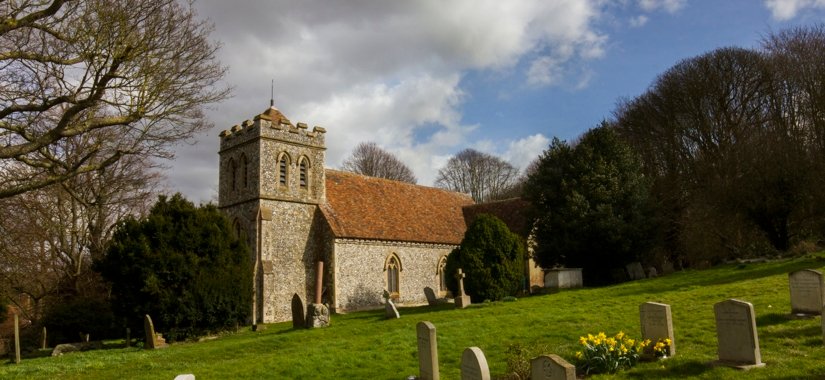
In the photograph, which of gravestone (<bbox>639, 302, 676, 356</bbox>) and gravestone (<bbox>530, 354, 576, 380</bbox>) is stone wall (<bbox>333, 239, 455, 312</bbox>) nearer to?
gravestone (<bbox>639, 302, 676, 356</bbox>)

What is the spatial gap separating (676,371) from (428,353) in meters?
3.63

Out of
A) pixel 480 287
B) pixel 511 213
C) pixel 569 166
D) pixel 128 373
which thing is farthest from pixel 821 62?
pixel 128 373

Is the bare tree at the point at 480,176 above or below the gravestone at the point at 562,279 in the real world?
above

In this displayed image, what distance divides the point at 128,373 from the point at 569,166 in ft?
63.3

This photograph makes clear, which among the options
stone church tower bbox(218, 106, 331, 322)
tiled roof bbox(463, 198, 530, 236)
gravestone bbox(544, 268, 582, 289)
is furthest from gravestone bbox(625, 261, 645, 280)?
stone church tower bbox(218, 106, 331, 322)

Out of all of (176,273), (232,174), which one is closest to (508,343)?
(176,273)

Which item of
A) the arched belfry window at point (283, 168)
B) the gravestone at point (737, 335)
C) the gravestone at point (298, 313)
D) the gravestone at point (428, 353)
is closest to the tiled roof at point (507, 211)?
the arched belfry window at point (283, 168)

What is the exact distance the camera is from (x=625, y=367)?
8.95m

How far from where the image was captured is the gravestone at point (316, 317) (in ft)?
60.2

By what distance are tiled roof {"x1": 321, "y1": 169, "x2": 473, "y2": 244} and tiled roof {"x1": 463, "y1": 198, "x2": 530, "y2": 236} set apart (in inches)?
28.4

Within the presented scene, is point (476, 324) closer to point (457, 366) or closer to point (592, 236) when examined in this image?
point (457, 366)

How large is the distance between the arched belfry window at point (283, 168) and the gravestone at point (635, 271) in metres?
15.6

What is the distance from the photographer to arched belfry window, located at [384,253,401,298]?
28.4 meters

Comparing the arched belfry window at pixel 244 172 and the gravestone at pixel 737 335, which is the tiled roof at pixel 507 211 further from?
the gravestone at pixel 737 335
